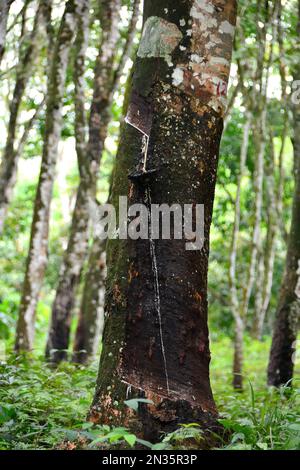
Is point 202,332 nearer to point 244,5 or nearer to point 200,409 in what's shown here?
point 200,409

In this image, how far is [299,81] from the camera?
326 inches

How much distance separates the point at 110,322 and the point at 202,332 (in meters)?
0.52

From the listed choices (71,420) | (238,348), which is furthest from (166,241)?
(238,348)

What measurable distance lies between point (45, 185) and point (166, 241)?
542 cm

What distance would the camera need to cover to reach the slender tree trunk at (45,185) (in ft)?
28.8

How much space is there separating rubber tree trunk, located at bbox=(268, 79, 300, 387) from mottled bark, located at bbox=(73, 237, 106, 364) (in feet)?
8.67

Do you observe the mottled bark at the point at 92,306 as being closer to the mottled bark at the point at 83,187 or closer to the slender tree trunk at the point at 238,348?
the mottled bark at the point at 83,187

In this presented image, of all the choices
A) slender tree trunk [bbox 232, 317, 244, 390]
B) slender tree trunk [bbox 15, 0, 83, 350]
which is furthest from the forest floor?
slender tree trunk [bbox 232, 317, 244, 390]

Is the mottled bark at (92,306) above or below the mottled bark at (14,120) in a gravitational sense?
below

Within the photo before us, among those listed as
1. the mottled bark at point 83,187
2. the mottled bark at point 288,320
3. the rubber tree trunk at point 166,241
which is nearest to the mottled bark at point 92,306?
the mottled bark at point 83,187

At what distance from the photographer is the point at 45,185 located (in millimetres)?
8938

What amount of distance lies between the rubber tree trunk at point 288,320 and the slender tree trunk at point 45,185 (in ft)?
10.7

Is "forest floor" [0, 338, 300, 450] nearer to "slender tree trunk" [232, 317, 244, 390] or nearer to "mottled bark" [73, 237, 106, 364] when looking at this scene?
"mottled bark" [73, 237, 106, 364]
